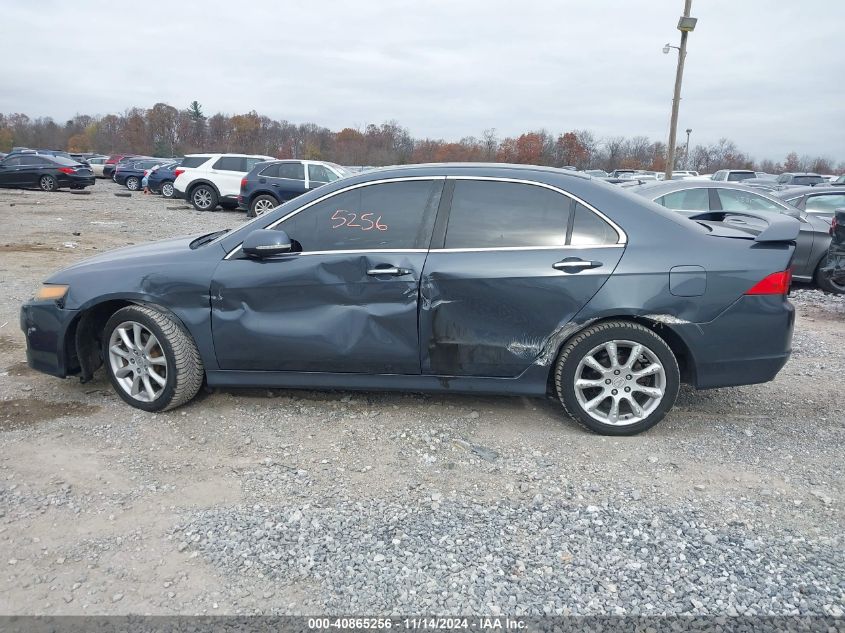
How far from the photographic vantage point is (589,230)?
3850 millimetres

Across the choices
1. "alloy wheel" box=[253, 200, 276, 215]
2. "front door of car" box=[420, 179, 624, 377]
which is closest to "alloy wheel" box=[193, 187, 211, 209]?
"alloy wheel" box=[253, 200, 276, 215]

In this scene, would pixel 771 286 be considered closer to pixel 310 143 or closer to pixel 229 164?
pixel 229 164

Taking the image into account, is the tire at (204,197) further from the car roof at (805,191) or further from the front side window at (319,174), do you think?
the car roof at (805,191)

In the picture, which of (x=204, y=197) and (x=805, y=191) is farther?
(x=204, y=197)

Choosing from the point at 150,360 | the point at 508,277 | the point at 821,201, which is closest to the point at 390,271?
the point at 508,277

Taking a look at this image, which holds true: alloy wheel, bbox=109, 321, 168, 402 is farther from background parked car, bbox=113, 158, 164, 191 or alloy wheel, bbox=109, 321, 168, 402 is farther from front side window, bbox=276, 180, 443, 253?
background parked car, bbox=113, 158, 164, 191

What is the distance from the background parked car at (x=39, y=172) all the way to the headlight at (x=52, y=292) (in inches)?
929

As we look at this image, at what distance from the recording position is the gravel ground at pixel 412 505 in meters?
2.52

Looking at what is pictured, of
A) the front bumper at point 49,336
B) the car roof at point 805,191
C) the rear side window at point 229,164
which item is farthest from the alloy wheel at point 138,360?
the rear side window at point 229,164

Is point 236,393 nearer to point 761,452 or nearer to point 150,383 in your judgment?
point 150,383

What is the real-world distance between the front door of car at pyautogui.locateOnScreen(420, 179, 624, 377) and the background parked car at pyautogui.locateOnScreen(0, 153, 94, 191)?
83.0ft

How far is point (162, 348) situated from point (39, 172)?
24.9 meters

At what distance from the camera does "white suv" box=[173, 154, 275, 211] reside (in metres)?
18.8

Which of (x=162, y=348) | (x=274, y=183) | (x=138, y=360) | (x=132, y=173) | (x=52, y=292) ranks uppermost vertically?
(x=132, y=173)
